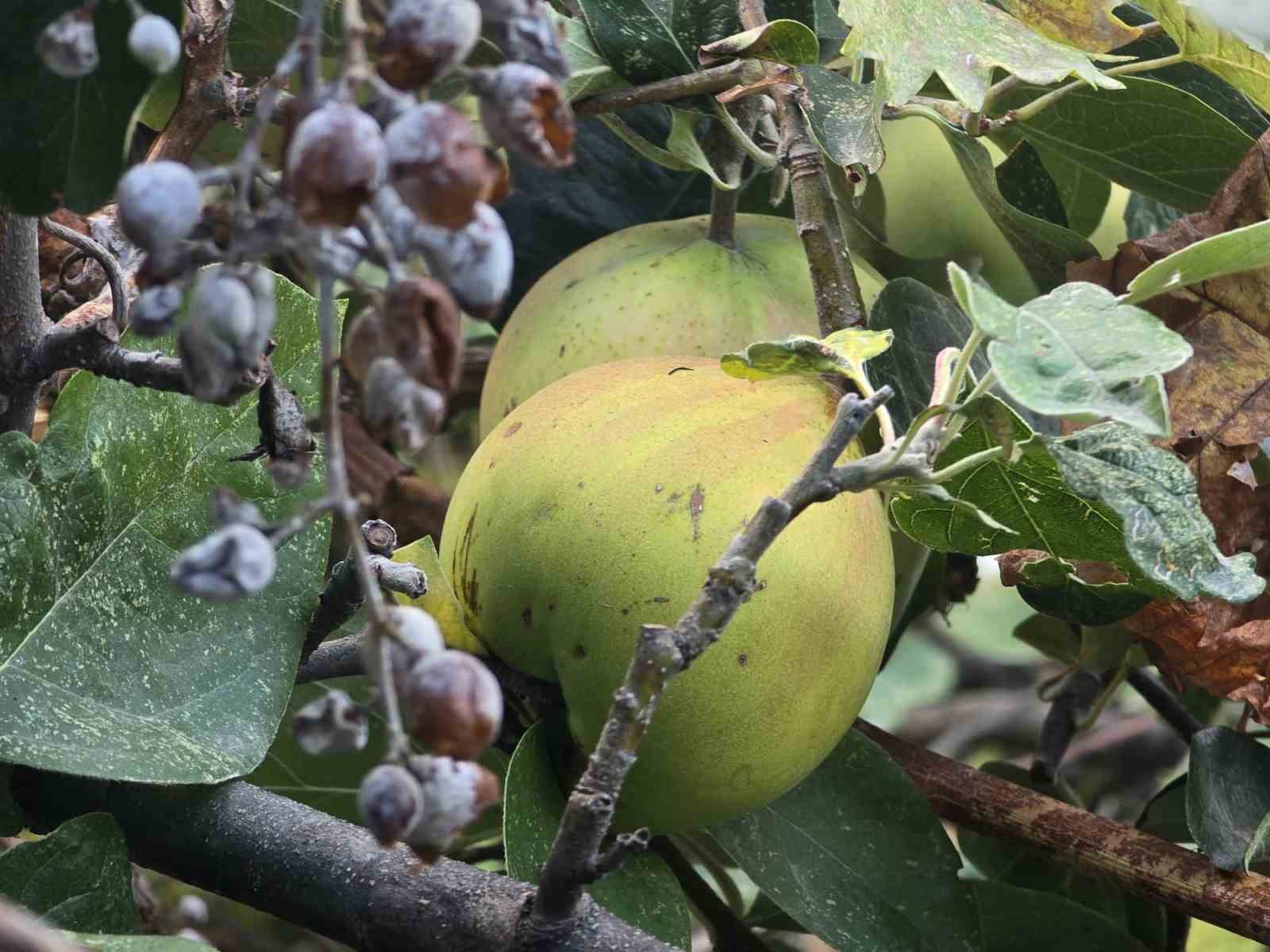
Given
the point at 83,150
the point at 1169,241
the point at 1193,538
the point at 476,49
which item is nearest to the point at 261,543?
the point at 83,150

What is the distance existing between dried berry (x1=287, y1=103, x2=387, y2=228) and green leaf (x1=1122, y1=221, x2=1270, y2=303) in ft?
1.03

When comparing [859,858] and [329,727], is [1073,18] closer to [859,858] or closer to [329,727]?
[859,858]

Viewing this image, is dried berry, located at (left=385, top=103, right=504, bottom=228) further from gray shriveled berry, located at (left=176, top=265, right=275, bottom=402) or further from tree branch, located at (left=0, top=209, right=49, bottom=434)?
tree branch, located at (left=0, top=209, right=49, bottom=434)

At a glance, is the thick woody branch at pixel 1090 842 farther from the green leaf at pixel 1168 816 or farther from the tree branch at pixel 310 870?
the tree branch at pixel 310 870

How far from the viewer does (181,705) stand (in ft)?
1.86

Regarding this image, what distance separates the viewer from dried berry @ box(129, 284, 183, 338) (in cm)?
30

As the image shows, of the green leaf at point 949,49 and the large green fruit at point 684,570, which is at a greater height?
the green leaf at point 949,49

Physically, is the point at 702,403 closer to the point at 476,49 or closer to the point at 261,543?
the point at 476,49

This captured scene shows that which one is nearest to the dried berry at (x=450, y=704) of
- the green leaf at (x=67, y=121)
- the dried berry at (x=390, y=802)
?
the dried berry at (x=390, y=802)

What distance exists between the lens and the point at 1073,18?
70 centimetres

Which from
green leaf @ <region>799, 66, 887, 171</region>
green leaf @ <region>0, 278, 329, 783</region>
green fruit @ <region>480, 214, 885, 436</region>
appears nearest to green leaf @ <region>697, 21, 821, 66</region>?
green leaf @ <region>799, 66, 887, 171</region>

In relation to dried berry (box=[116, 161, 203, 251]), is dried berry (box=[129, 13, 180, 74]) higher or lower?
higher

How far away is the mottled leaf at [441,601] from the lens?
662 millimetres

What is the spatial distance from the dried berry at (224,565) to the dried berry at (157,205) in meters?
0.06
